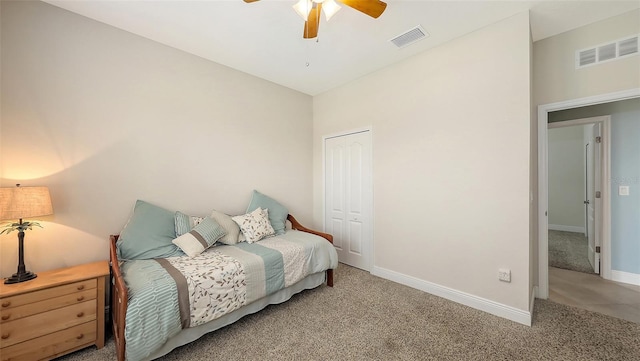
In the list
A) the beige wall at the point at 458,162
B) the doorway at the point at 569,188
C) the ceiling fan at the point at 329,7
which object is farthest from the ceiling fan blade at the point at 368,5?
the doorway at the point at 569,188

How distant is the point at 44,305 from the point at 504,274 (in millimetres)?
3666

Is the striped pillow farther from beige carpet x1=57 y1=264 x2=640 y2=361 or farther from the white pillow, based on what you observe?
beige carpet x1=57 y1=264 x2=640 y2=361

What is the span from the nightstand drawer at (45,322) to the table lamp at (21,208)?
0.33m

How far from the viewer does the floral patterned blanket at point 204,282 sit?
1.55m

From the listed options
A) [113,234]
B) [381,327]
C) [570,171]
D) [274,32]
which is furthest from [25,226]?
[570,171]

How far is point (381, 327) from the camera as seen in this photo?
6.82 feet

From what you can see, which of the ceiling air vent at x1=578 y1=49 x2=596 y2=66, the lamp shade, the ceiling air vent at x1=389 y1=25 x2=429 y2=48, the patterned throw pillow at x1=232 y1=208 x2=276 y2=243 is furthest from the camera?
the patterned throw pillow at x1=232 y1=208 x2=276 y2=243

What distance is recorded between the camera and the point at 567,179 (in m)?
5.55

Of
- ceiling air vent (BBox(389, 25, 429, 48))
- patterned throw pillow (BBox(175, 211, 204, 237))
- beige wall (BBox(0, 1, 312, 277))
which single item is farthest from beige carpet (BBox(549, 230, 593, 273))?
patterned throw pillow (BBox(175, 211, 204, 237))

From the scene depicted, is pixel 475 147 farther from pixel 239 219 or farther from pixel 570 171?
pixel 570 171

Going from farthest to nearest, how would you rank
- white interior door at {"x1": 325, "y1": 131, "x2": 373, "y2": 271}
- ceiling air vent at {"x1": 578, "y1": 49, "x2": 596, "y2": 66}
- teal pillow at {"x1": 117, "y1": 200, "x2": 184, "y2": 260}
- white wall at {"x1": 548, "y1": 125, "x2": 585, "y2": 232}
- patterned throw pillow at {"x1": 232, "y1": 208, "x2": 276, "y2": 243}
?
white wall at {"x1": 548, "y1": 125, "x2": 585, "y2": 232}, white interior door at {"x1": 325, "y1": 131, "x2": 373, "y2": 271}, patterned throw pillow at {"x1": 232, "y1": 208, "x2": 276, "y2": 243}, ceiling air vent at {"x1": 578, "y1": 49, "x2": 596, "y2": 66}, teal pillow at {"x1": 117, "y1": 200, "x2": 184, "y2": 260}

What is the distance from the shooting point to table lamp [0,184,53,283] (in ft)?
5.31

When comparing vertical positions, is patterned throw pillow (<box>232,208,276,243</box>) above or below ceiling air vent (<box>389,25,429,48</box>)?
below

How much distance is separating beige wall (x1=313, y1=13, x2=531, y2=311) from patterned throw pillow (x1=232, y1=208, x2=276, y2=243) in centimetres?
147
